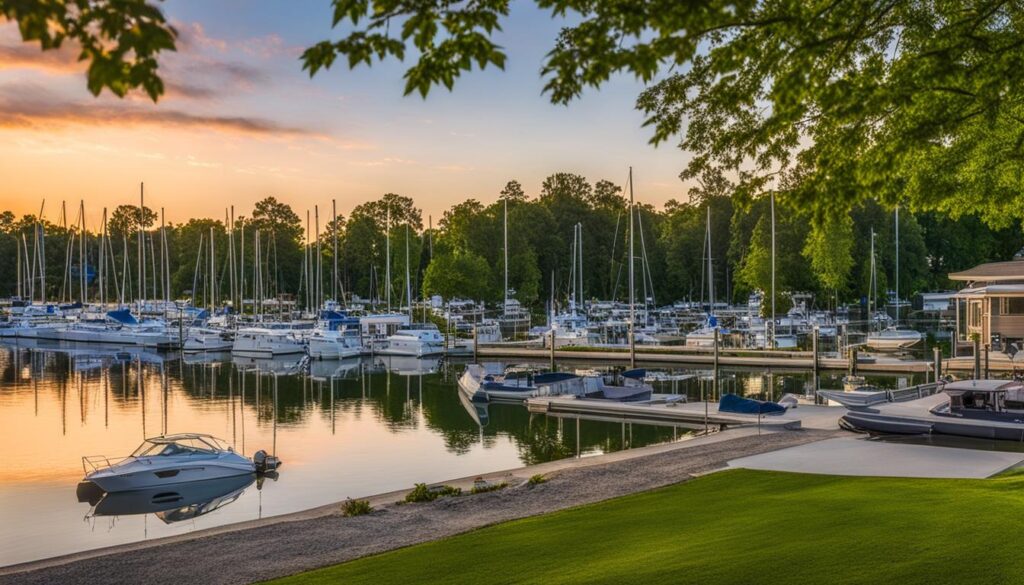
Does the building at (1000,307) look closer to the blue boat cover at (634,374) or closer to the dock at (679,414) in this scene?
the blue boat cover at (634,374)

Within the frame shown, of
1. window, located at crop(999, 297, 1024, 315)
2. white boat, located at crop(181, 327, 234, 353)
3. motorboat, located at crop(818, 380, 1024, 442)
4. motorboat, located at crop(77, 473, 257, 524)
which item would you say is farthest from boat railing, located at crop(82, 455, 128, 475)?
white boat, located at crop(181, 327, 234, 353)

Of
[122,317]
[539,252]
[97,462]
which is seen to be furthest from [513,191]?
[97,462]

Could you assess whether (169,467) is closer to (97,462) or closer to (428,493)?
(97,462)

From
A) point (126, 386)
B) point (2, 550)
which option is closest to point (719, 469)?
point (2, 550)

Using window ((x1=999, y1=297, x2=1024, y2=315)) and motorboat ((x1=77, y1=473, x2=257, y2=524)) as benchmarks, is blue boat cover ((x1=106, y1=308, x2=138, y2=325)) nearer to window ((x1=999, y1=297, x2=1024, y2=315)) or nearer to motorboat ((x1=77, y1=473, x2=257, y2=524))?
motorboat ((x1=77, y1=473, x2=257, y2=524))

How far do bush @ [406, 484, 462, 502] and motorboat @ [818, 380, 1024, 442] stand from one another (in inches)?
546

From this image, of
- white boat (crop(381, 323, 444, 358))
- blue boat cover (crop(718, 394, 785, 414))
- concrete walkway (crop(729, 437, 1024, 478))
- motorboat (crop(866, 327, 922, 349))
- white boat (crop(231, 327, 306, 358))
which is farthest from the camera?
white boat (crop(231, 327, 306, 358))

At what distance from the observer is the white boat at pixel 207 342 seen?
73.5 metres

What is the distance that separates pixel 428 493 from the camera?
60.2 ft

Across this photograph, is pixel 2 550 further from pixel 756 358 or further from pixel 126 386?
pixel 756 358

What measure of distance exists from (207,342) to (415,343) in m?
20.4

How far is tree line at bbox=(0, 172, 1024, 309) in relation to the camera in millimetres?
86812

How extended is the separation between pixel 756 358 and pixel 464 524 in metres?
41.8

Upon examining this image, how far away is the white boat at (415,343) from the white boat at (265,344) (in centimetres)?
786
